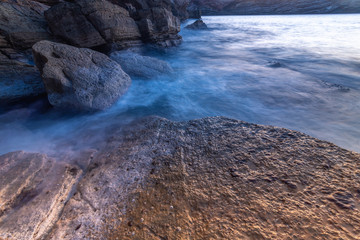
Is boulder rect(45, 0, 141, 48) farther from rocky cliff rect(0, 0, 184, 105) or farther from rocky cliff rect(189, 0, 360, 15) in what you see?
rocky cliff rect(189, 0, 360, 15)

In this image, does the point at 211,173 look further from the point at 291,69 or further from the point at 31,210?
the point at 291,69

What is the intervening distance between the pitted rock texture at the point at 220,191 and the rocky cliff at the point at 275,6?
52.2 metres

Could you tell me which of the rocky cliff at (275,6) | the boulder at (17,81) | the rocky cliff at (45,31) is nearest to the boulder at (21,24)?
the rocky cliff at (45,31)

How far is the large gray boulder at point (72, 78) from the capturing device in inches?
150

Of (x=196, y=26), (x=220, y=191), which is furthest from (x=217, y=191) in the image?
(x=196, y=26)

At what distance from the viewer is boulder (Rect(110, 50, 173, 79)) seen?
20.7ft

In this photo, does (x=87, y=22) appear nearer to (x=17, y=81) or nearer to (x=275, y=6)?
(x=17, y=81)

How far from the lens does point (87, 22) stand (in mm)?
6133

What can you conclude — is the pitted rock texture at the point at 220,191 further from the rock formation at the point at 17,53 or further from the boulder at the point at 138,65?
the boulder at the point at 138,65

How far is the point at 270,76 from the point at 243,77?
1.01 metres

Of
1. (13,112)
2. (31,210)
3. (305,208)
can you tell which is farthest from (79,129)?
(305,208)

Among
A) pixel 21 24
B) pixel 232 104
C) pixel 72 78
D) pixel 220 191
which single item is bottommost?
pixel 232 104

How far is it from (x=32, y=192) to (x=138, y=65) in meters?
5.50

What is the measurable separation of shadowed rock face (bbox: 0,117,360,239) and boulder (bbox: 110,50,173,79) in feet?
14.2
